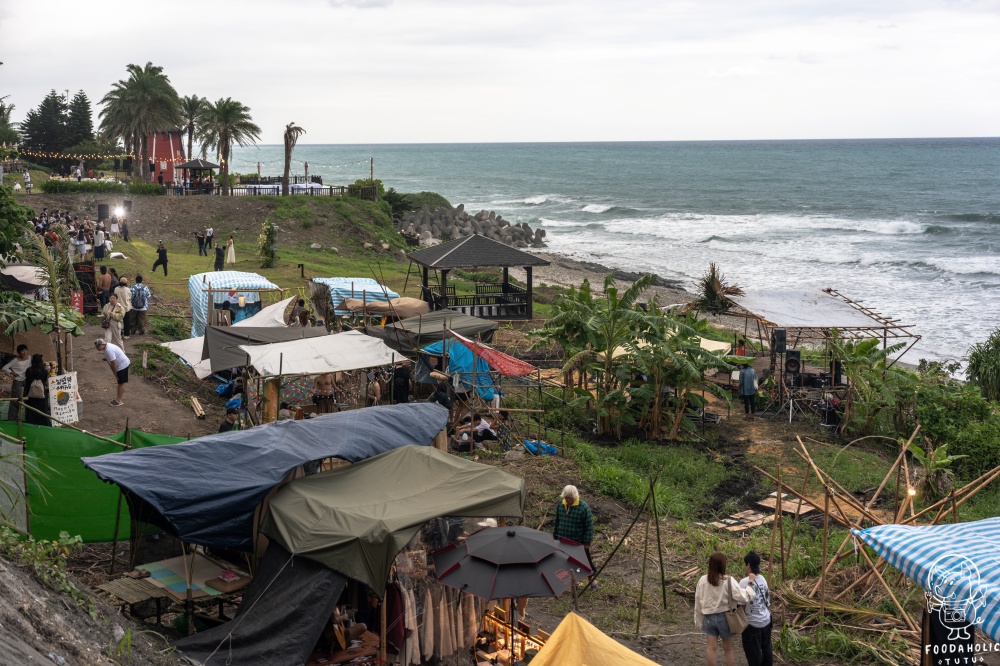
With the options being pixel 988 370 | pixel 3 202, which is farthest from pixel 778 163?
pixel 3 202

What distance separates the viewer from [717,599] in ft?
27.9

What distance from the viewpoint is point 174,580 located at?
8.92 m

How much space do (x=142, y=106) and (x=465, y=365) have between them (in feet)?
148

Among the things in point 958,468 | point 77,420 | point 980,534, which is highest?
point 980,534

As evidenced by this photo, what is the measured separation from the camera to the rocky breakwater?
5344cm

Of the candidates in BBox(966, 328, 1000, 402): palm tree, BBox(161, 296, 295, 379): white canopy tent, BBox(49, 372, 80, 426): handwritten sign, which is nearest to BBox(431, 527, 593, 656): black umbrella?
BBox(49, 372, 80, 426): handwritten sign

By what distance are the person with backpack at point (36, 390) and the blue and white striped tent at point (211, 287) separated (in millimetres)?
7952

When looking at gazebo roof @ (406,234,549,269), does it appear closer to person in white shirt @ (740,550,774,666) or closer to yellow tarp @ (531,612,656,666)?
person in white shirt @ (740,550,774,666)

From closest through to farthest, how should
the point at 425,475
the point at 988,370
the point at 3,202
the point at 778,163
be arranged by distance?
the point at 425,475 → the point at 3,202 → the point at 988,370 → the point at 778,163

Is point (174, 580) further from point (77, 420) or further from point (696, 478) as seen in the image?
point (696, 478)

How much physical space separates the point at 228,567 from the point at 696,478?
8.93 metres

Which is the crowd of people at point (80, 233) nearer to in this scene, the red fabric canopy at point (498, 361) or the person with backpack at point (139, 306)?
the person with backpack at point (139, 306)

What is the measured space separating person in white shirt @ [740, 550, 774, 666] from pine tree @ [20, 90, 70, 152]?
224 feet

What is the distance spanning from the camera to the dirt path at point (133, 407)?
1504 centimetres
